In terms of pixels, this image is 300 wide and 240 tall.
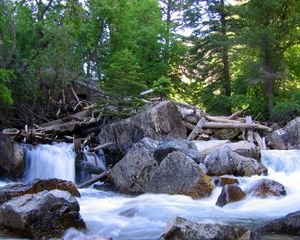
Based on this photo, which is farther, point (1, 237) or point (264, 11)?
point (264, 11)

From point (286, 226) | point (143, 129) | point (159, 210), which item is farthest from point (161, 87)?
point (286, 226)

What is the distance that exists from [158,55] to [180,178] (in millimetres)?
16553

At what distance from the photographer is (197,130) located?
16.1 m

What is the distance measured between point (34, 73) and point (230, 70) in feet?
40.1

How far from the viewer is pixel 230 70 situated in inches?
974

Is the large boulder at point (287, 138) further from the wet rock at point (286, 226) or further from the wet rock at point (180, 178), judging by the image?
the wet rock at point (286, 226)

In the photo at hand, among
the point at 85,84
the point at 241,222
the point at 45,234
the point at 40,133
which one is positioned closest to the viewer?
the point at 45,234

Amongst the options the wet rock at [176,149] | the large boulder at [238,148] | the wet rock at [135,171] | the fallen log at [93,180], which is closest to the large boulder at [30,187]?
the wet rock at [135,171]

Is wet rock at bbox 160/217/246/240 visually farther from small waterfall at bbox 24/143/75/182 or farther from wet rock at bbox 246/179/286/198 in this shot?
small waterfall at bbox 24/143/75/182

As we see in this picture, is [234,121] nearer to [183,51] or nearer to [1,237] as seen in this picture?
[183,51]

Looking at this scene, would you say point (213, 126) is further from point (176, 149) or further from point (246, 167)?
point (176, 149)

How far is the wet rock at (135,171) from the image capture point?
11.5 m

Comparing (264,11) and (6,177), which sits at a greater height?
(264,11)

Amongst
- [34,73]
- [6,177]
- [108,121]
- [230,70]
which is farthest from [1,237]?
[230,70]
